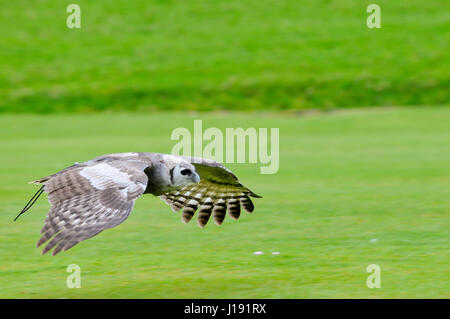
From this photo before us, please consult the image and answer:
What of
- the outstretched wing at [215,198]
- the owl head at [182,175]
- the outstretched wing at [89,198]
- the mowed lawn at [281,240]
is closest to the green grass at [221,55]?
the mowed lawn at [281,240]

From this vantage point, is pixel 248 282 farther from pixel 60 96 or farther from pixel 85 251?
pixel 60 96

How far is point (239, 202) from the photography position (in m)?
9.14

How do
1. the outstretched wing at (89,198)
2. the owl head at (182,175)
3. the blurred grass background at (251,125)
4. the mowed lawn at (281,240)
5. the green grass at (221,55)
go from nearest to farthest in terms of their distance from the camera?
the outstretched wing at (89,198) < the mowed lawn at (281,240) < the owl head at (182,175) < the blurred grass background at (251,125) < the green grass at (221,55)

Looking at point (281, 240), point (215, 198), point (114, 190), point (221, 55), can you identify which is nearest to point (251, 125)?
point (221, 55)

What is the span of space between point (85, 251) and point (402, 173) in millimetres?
8865

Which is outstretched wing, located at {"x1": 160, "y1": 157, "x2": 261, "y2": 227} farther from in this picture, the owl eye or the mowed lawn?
the owl eye

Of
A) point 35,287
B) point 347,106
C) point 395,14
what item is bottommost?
point 35,287

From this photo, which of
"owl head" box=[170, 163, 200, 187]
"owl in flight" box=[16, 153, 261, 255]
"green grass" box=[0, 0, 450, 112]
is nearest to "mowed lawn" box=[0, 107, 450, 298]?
"owl in flight" box=[16, 153, 261, 255]

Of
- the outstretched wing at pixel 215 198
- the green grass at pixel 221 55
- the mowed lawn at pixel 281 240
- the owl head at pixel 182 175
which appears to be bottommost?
the mowed lawn at pixel 281 240

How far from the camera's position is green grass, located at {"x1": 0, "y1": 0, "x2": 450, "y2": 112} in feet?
132

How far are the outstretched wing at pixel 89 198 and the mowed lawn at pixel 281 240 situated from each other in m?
0.93

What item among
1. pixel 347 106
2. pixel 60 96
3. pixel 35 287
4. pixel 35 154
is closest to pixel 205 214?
Result: pixel 35 287

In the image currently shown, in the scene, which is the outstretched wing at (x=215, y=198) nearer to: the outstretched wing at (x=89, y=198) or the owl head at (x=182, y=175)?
the owl head at (x=182, y=175)

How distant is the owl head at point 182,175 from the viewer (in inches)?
309
